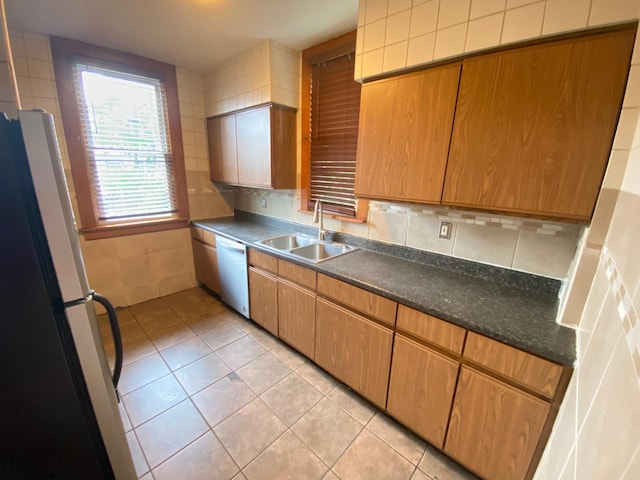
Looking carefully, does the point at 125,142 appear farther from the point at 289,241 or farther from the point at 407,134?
the point at 407,134

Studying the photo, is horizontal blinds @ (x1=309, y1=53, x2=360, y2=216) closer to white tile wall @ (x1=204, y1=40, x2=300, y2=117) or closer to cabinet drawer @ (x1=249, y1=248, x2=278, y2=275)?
white tile wall @ (x1=204, y1=40, x2=300, y2=117)

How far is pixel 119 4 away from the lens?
1.71 m

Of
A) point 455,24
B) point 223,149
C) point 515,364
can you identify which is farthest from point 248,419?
point 223,149

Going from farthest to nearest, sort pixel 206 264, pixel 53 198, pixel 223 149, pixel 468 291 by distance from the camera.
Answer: pixel 206 264
pixel 223 149
pixel 468 291
pixel 53 198

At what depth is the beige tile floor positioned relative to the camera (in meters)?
1.35

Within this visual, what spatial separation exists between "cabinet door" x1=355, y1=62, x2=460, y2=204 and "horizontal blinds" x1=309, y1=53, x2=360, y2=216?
0.54 m

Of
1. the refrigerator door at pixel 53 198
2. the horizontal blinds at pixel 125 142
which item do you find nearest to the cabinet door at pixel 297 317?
the refrigerator door at pixel 53 198

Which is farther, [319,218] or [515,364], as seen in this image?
[319,218]

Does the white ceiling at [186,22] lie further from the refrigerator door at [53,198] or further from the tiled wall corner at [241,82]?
the refrigerator door at [53,198]

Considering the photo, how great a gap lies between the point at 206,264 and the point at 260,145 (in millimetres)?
1456

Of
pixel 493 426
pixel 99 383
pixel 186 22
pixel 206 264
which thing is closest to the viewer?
pixel 99 383

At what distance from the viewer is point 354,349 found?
5.46 ft

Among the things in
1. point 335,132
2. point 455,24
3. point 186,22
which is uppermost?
point 186,22

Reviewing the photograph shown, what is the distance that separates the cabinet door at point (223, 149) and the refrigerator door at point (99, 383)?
2.19 metres
